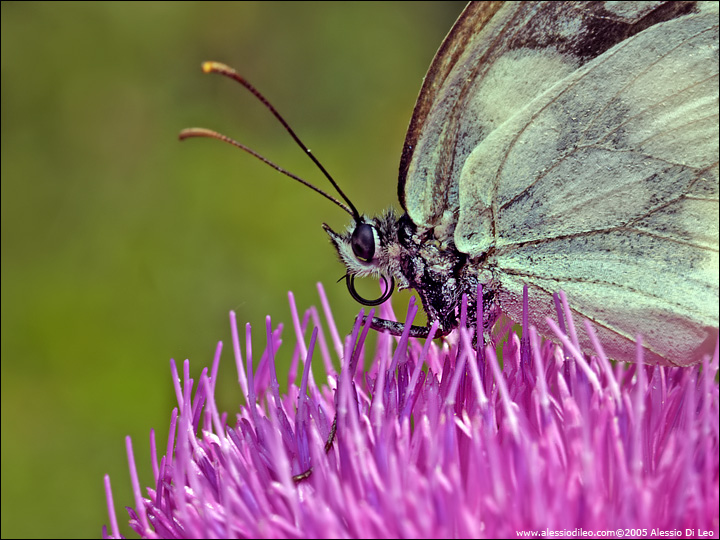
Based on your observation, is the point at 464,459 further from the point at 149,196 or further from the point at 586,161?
the point at 149,196

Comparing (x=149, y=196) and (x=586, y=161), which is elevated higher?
(x=149, y=196)

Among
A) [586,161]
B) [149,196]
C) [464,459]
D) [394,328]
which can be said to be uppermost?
[149,196]

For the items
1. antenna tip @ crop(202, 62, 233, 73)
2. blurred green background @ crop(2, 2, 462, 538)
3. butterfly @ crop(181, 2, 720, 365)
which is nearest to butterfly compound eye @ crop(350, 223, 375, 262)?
butterfly @ crop(181, 2, 720, 365)

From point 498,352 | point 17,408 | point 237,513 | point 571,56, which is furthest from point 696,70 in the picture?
point 17,408

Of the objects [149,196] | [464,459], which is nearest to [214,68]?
[464,459]

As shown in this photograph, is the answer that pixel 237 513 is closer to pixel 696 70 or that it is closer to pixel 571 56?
pixel 571 56

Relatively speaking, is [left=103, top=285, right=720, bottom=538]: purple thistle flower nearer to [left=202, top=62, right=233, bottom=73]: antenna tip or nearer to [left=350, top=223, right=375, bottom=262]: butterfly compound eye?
[left=350, top=223, right=375, bottom=262]: butterfly compound eye
